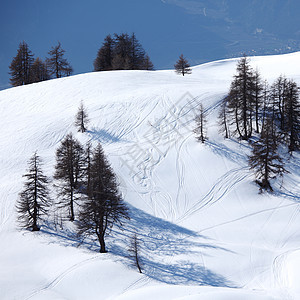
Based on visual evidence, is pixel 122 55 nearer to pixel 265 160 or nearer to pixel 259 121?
pixel 259 121

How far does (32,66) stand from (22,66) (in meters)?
2.99

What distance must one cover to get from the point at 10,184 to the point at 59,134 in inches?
442

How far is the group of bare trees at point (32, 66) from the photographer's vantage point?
59594 mm

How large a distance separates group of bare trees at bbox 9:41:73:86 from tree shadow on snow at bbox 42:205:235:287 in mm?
47807

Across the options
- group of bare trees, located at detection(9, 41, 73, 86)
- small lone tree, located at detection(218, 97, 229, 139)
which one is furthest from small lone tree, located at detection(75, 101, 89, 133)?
group of bare trees, located at detection(9, 41, 73, 86)

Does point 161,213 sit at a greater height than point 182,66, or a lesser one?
lesser

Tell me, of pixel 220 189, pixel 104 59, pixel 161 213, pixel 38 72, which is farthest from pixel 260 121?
pixel 38 72

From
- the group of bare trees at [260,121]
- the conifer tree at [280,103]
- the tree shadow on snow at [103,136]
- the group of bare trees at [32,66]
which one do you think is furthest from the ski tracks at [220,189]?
the group of bare trees at [32,66]

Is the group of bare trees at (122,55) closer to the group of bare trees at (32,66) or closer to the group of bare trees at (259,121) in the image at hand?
the group of bare trees at (32,66)

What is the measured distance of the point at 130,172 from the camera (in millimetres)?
29766

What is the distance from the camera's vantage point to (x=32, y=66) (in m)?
64.4

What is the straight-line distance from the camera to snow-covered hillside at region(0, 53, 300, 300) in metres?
16.5

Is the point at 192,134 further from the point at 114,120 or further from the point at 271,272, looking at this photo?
the point at 271,272

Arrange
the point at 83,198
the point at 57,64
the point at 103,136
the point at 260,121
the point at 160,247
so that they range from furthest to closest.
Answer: the point at 57,64, the point at 103,136, the point at 260,121, the point at 160,247, the point at 83,198
